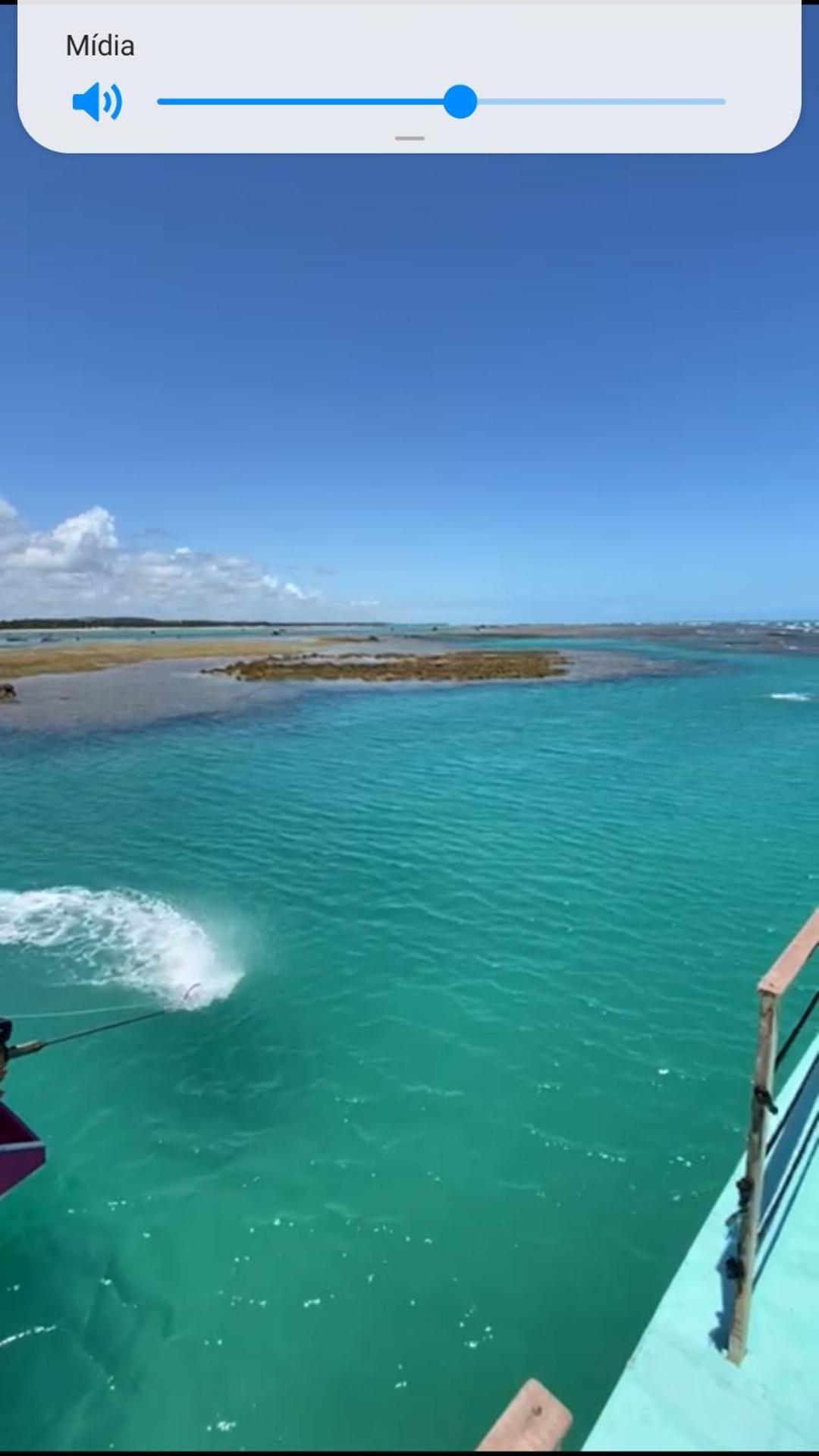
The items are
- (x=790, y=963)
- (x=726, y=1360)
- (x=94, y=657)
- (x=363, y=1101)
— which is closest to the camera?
(x=790, y=963)

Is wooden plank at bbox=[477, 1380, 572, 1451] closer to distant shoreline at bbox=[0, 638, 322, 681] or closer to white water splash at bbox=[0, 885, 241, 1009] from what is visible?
white water splash at bbox=[0, 885, 241, 1009]

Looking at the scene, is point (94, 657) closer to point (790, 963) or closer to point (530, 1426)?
point (790, 963)

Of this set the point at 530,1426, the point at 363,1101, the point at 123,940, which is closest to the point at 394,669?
the point at 123,940

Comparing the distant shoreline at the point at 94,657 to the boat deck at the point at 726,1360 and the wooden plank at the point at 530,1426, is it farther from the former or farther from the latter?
the wooden plank at the point at 530,1426

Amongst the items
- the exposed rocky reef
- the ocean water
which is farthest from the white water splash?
the exposed rocky reef

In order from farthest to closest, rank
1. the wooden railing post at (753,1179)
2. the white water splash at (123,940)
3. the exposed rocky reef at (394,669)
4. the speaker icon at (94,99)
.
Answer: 1. the exposed rocky reef at (394,669)
2. the white water splash at (123,940)
3. the wooden railing post at (753,1179)
4. the speaker icon at (94,99)

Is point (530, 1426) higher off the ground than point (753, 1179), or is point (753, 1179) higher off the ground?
point (530, 1426)

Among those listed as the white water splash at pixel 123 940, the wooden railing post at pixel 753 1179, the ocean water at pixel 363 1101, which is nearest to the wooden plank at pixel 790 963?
the wooden railing post at pixel 753 1179

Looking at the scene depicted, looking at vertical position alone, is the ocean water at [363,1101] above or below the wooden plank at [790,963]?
below
